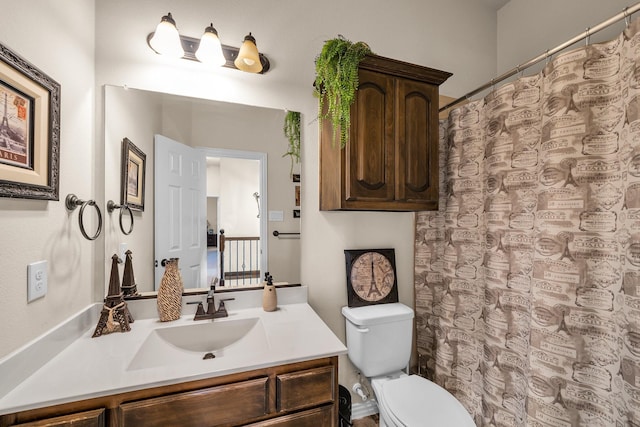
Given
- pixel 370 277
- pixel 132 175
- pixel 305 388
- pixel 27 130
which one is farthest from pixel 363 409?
pixel 27 130

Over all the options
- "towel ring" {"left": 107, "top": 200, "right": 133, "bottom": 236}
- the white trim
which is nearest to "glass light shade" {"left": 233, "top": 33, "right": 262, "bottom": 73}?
"towel ring" {"left": 107, "top": 200, "right": 133, "bottom": 236}

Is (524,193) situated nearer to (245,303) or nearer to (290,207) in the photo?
(290,207)

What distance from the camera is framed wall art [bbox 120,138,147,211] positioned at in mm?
1353

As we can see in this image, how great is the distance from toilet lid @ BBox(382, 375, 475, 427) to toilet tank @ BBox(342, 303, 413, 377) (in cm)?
13

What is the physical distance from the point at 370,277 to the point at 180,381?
118cm

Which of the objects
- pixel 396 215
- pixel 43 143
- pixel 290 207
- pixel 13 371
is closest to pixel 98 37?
pixel 43 143

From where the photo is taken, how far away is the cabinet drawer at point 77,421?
78cm

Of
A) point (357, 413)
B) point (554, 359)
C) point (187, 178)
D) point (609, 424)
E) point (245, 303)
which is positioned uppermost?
point (187, 178)

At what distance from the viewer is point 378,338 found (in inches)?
62.8

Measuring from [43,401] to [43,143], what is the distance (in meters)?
0.81

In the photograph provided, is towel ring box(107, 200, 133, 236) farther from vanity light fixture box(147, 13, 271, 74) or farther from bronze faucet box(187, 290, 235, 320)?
vanity light fixture box(147, 13, 271, 74)

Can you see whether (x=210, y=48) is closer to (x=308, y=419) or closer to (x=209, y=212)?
(x=209, y=212)

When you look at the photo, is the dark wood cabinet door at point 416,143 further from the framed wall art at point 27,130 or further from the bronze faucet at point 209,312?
the framed wall art at point 27,130

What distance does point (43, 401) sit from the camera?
0.77 metres
